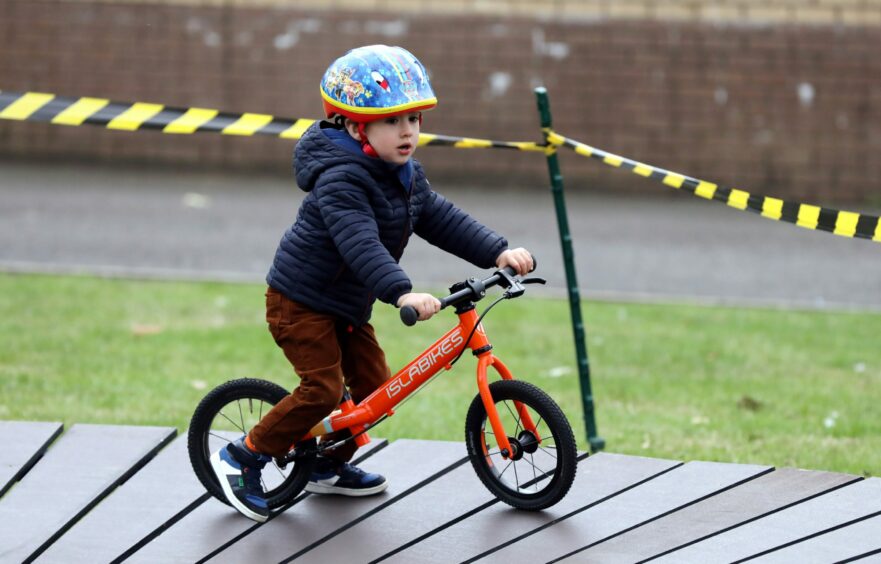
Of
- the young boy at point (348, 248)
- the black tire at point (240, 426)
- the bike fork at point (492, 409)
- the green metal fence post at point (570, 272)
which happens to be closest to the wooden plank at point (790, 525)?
the bike fork at point (492, 409)

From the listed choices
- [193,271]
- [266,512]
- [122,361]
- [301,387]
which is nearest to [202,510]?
[266,512]

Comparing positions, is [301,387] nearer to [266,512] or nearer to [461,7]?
[266,512]

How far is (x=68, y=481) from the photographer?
175 inches

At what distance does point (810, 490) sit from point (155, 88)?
10.8 meters

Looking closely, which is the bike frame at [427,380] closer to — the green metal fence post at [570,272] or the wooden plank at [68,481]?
the wooden plank at [68,481]

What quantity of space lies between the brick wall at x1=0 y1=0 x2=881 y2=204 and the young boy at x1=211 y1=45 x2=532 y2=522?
9.44 m

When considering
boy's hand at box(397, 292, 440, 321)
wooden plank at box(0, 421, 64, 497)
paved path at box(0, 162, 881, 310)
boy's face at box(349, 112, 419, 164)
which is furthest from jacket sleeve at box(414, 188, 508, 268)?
paved path at box(0, 162, 881, 310)

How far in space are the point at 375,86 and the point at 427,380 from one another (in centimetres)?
90

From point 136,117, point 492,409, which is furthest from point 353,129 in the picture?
point 136,117

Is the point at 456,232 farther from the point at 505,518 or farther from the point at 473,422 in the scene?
the point at 505,518

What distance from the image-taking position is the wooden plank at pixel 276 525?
3.88 m

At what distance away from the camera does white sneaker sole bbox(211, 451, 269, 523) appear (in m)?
4.11

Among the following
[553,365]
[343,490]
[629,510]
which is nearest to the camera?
[629,510]

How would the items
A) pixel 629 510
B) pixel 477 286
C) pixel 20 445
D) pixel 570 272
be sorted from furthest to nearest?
1. pixel 570 272
2. pixel 20 445
3. pixel 629 510
4. pixel 477 286
